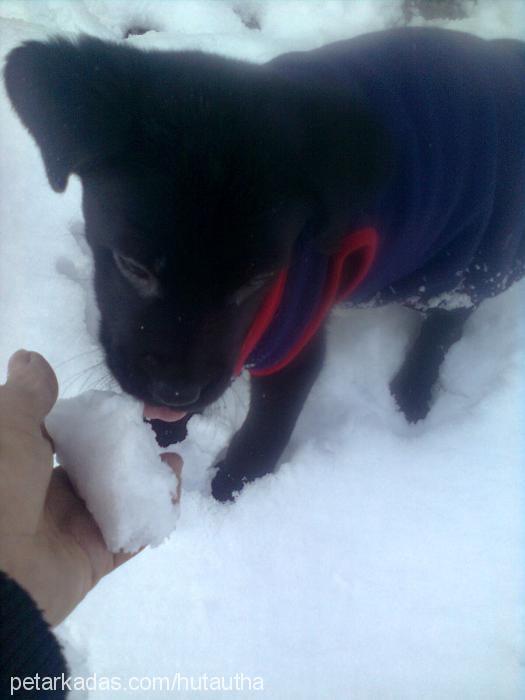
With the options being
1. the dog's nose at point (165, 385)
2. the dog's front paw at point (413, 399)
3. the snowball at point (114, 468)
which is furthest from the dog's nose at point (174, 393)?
the dog's front paw at point (413, 399)

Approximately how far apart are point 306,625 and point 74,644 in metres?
0.62

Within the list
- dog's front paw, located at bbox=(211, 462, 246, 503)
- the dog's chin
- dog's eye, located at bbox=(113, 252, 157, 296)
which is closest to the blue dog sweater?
the dog's chin

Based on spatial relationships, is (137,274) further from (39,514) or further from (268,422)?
(268,422)

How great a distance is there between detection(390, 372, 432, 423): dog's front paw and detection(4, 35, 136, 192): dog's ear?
129 centimetres

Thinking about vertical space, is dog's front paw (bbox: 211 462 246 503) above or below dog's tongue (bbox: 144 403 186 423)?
below

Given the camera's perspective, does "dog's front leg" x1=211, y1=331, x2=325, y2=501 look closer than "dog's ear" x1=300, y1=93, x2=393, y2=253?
No

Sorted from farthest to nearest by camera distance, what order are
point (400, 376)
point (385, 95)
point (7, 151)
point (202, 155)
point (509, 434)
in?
point (7, 151) → point (400, 376) → point (509, 434) → point (385, 95) → point (202, 155)

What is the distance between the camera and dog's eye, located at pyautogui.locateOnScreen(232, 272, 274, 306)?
3.66ft

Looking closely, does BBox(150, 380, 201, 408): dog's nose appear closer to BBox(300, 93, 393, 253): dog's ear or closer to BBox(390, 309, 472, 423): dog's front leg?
BBox(300, 93, 393, 253): dog's ear

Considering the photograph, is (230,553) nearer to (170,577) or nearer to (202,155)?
(170,577)

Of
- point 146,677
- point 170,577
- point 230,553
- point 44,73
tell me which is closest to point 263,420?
point 230,553

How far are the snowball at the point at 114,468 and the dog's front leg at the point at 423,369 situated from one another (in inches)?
40.1

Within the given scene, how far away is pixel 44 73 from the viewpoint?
3.44 ft

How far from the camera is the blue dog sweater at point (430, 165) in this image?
1246 millimetres
